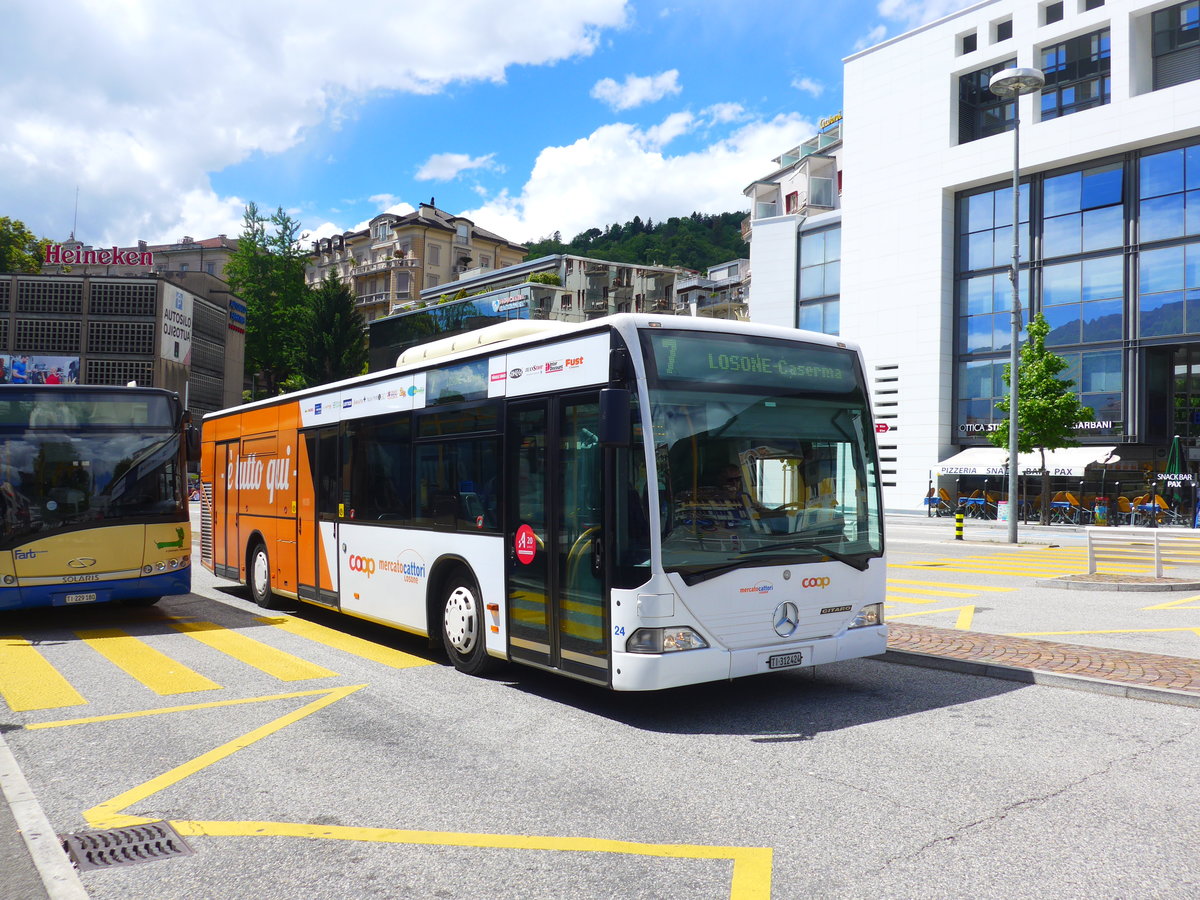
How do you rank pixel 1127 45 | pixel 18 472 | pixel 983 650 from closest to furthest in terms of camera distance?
pixel 983 650, pixel 18 472, pixel 1127 45

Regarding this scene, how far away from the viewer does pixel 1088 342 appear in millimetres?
38938

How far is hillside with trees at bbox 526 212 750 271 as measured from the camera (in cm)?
11688

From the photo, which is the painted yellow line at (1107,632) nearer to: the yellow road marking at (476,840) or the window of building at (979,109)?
the yellow road marking at (476,840)

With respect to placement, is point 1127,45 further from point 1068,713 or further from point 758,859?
point 758,859

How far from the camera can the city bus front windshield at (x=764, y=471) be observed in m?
6.50

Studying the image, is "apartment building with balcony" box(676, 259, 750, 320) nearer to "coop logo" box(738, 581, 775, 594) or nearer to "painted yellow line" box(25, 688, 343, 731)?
"painted yellow line" box(25, 688, 343, 731)

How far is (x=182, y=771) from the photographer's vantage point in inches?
221

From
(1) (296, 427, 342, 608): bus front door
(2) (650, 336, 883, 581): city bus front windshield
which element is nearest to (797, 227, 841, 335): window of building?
(1) (296, 427, 342, 608): bus front door

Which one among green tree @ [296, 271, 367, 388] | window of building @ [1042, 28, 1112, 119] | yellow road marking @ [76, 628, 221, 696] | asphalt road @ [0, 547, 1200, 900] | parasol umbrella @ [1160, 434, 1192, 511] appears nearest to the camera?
asphalt road @ [0, 547, 1200, 900]

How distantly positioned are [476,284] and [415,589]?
79.1 m

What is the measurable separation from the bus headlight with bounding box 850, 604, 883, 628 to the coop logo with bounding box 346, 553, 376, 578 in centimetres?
499

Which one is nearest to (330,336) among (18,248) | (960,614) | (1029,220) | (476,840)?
(18,248)

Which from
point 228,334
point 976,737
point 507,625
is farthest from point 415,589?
point 228,334

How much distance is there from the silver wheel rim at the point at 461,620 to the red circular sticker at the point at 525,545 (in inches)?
36.9
